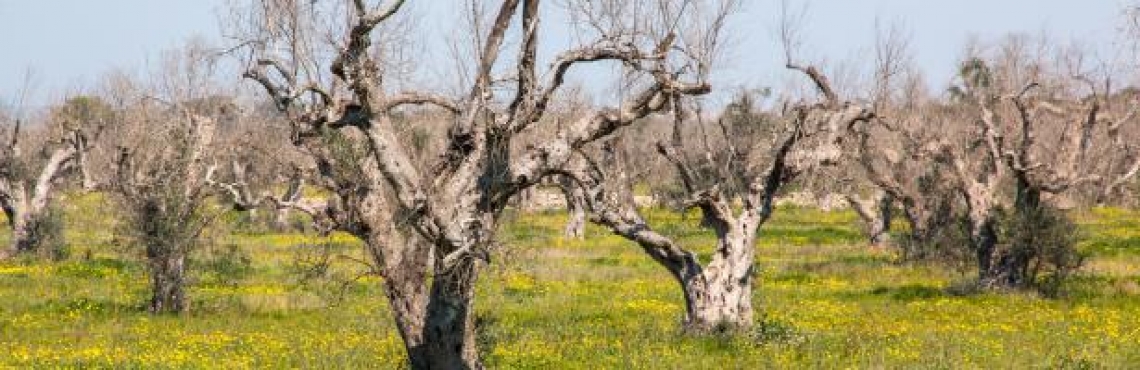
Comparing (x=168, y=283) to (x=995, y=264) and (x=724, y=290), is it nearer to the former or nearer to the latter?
(x=724, y=290)

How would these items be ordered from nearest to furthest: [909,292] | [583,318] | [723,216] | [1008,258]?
[723,216] → [583,318] → [909,292] → [1008,258]

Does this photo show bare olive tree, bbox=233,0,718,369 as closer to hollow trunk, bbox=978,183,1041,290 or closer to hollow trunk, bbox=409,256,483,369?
hollow trunk, bbox=409,256,483,369

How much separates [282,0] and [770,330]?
10.4 metres

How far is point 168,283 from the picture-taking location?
27953 millimetres

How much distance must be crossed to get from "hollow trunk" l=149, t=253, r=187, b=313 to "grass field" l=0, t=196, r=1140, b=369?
526mm

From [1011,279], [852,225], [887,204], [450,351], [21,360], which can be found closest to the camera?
[450,351]

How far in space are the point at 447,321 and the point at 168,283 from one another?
16059mm

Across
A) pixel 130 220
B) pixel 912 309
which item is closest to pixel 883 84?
pixel 912 309

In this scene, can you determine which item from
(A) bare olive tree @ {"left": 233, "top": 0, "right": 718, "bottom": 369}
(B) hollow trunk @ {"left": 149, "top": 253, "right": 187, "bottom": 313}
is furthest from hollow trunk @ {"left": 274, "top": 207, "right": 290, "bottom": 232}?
(A) bare olive tree @ {"left": 233, "top": 0, "right": 718, "bottom": 369}

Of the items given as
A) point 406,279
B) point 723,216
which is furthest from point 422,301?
point 723,216

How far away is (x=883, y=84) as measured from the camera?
2856 cm

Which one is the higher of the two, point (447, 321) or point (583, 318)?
point (447, 321)

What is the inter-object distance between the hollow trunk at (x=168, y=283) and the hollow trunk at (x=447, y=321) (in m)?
15.4

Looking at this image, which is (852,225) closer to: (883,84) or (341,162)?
(883,84)
